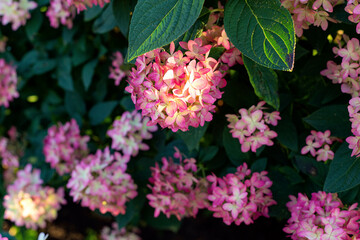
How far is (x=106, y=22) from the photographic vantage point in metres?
1.47

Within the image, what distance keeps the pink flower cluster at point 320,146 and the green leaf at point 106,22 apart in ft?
2.67

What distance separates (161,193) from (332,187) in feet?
1.65

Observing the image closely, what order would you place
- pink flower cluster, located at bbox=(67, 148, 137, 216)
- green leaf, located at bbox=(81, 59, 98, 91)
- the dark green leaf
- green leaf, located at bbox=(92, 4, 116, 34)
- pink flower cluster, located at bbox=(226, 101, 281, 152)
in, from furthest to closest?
green leaf, located at bbox=(81, 59, 98, 91), green leaf, located at bbox=(92, 4, 116, 34), pink flower cluster, located at bbox=(67, 148, 137, 216), the dark green leaf, pink flower cluster, located at bbox=(226, 101, 281, 152)

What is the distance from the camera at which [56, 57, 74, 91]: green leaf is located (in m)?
1.76

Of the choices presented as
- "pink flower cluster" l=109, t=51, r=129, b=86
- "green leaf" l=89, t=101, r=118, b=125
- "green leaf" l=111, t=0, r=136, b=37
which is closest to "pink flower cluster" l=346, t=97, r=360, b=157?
"green leaf" l=111, t=0, r=136, b=37

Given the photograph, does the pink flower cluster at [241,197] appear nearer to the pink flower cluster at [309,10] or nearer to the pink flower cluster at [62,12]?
the pink flower cluster at [309,10]

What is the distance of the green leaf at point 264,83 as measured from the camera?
37.1 inches

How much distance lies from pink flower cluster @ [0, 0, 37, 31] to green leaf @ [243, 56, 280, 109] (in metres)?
1.07

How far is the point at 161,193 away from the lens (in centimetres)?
120

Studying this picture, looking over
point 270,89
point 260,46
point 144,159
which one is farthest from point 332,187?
point 144,159

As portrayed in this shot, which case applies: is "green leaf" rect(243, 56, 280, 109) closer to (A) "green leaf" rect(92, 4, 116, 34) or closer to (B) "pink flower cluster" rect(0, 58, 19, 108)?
(A) "green leaf" rect(92, 4, 116, 34)

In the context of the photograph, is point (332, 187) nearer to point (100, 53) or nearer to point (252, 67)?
point (252, 67)

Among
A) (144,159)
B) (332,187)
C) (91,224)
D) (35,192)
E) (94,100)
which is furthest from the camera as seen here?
(91,224)

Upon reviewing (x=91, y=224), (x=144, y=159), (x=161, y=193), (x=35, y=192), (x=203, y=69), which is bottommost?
(x=91, y=224)
